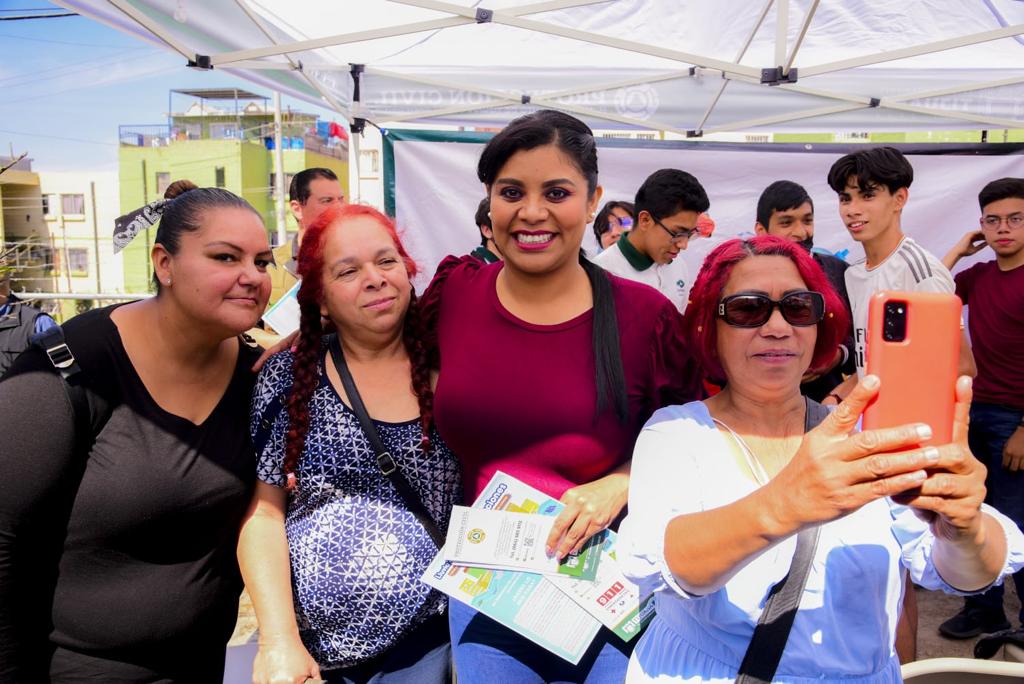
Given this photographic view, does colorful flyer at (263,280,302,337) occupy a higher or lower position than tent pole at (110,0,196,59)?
lower

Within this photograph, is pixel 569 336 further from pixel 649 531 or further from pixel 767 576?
pixel 767 576

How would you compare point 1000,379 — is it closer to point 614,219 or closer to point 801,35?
point 801,35

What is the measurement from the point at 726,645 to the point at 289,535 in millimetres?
1171

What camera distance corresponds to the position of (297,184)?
5137mm

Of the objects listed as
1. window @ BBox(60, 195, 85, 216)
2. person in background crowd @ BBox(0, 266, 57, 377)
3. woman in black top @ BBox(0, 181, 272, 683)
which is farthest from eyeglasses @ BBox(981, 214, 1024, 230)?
window @ BBox(60, 195, 85, 216)

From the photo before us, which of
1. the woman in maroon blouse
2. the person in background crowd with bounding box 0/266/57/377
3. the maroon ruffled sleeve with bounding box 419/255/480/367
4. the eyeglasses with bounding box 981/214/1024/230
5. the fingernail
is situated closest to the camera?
the fingernail

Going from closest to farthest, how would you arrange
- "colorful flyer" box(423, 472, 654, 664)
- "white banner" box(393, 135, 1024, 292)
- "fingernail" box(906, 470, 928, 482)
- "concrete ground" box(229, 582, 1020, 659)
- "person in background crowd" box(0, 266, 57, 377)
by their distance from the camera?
"fingernail" box(906, 470, 928, 482) → "colorful flyer" box(423, 472, 654, 664) → "person in background crowd" box(0, 266, 57, 377) → "concrete ground" box(229, 582, 1020, 659) → "white banner" box(393, 135, 1024, 292)

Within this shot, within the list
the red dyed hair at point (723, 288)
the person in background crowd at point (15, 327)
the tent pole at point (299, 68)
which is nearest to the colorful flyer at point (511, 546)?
the red dyed hair at point (723, 288)

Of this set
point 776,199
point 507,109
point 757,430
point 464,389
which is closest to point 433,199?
point 507,109

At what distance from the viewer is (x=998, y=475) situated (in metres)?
4.06

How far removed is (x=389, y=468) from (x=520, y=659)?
59cm

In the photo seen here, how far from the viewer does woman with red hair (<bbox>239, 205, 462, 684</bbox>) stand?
6.21 feet

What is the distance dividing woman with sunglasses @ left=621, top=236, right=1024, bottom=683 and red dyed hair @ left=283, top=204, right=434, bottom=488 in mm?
702

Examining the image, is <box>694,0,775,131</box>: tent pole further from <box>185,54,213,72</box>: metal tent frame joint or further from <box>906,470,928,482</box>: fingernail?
<box>906,470,928,482</box>: fingernail
